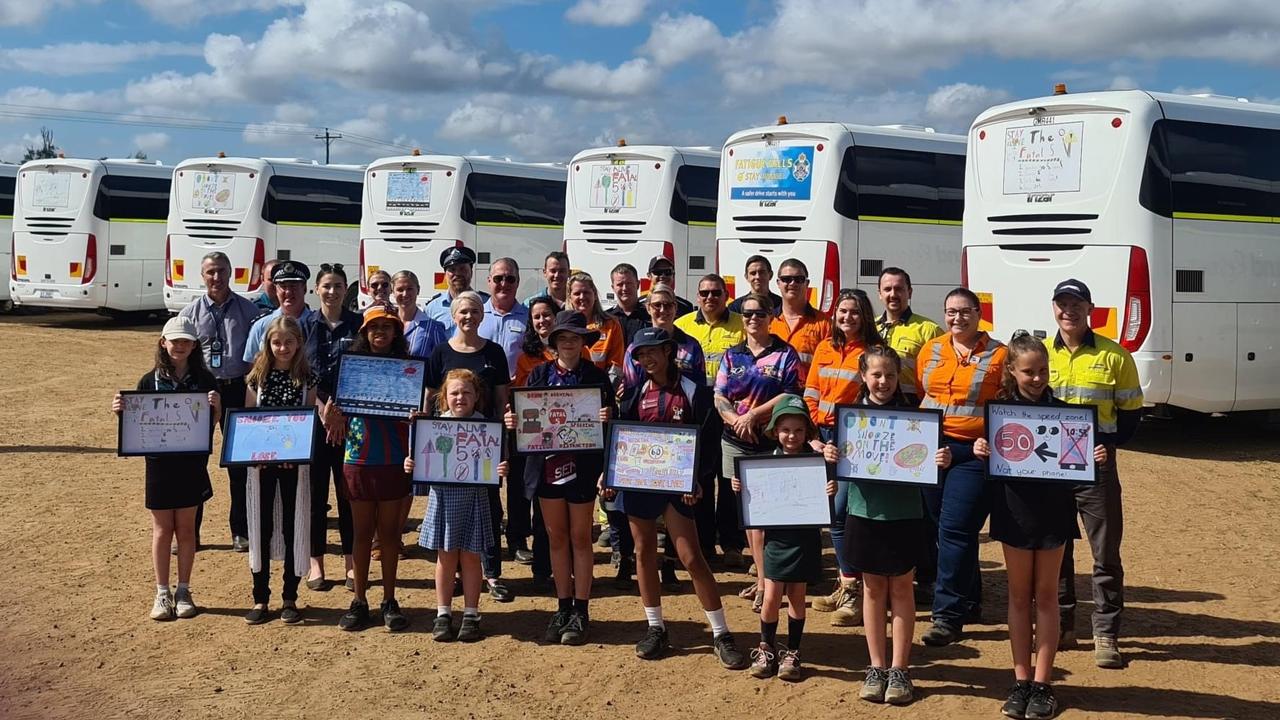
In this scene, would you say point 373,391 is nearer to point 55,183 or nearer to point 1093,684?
point 1093,684

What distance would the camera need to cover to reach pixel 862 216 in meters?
15.5

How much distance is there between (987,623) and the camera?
7.12m

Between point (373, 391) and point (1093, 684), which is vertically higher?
point (373, 391)

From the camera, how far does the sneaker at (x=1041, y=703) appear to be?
18.3 ft

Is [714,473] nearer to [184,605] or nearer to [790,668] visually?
[790,668]

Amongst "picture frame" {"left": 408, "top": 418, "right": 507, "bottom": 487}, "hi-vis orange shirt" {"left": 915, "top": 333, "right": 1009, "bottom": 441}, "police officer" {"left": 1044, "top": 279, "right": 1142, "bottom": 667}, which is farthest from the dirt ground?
"hi-vis orange shirt" {"left": 915, "top": 333, "right": 1009, "bottom": 441}

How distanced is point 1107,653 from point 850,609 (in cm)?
144

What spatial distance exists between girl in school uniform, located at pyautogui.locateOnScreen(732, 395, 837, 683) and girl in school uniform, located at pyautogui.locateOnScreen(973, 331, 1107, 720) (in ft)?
2.82

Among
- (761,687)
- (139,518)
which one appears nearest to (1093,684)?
(761,687)

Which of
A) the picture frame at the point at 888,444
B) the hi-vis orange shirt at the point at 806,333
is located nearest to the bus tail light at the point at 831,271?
the hi-vis orange shirt at the point at 806,333

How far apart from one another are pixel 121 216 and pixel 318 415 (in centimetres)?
2153

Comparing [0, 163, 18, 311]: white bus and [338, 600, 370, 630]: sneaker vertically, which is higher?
[0, 163, 18, 311]: white bus

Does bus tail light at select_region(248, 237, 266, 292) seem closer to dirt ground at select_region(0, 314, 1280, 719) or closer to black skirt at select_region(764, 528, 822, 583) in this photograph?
dirt ground at select_region(0, 314, 1280, 719)

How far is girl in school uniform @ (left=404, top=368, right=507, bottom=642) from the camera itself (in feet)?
22.1
